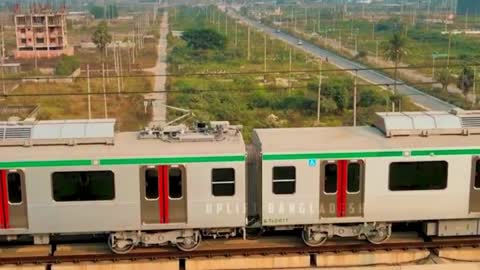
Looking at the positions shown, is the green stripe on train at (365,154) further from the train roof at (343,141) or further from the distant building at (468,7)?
the distant building at (468,7)

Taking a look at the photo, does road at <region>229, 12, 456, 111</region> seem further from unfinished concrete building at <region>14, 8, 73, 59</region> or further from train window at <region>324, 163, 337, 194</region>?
unfinished concrete building at <region>14, 8, 73, 59</region>

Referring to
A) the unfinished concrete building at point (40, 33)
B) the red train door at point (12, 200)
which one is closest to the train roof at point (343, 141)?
the red train door at point (12, 200)

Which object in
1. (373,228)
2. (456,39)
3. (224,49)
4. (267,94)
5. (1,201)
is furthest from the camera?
(456,39)

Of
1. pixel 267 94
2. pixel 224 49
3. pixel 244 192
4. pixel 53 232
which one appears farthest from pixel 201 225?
pixel 224 49

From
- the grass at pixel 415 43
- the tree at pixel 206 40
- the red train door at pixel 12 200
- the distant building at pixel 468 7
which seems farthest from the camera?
the distant building at pixel 468 7

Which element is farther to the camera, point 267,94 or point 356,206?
point 267,94

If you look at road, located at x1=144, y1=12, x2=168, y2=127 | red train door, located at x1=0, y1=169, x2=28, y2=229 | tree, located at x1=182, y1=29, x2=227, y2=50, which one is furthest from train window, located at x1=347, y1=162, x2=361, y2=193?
tree, located at x1=182, y1=29, x2=227, y2=50

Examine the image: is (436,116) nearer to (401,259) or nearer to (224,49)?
(401,259)
